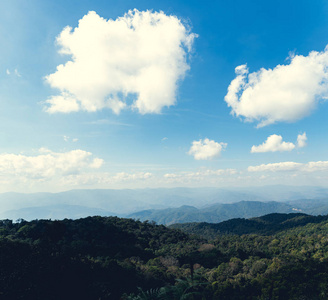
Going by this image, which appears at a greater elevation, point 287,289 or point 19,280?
point 19,280

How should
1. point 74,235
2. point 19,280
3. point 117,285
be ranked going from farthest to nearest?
point 74,235
point 117,285
point 19,280

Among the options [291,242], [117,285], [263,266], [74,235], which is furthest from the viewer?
[291,242]

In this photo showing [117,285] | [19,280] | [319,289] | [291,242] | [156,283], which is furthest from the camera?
[291,242]

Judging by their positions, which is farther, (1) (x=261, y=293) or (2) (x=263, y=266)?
(2) (x=263, y=266)

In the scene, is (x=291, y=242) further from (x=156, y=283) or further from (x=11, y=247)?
(x=11, y=247)

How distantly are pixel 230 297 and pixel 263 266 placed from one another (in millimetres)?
17885

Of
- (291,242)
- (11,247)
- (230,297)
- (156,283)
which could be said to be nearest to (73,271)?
(11,247)

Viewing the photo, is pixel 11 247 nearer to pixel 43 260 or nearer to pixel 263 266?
pixel 43 260

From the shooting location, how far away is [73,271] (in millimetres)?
28469

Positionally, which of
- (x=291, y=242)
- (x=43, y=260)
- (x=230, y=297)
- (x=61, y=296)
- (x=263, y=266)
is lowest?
(x=291, y=242)

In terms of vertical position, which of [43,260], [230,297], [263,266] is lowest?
[263,266]

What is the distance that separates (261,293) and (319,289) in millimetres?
7942

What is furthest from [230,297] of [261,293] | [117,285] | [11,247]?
[11,247]

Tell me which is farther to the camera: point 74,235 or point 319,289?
point 74,235
